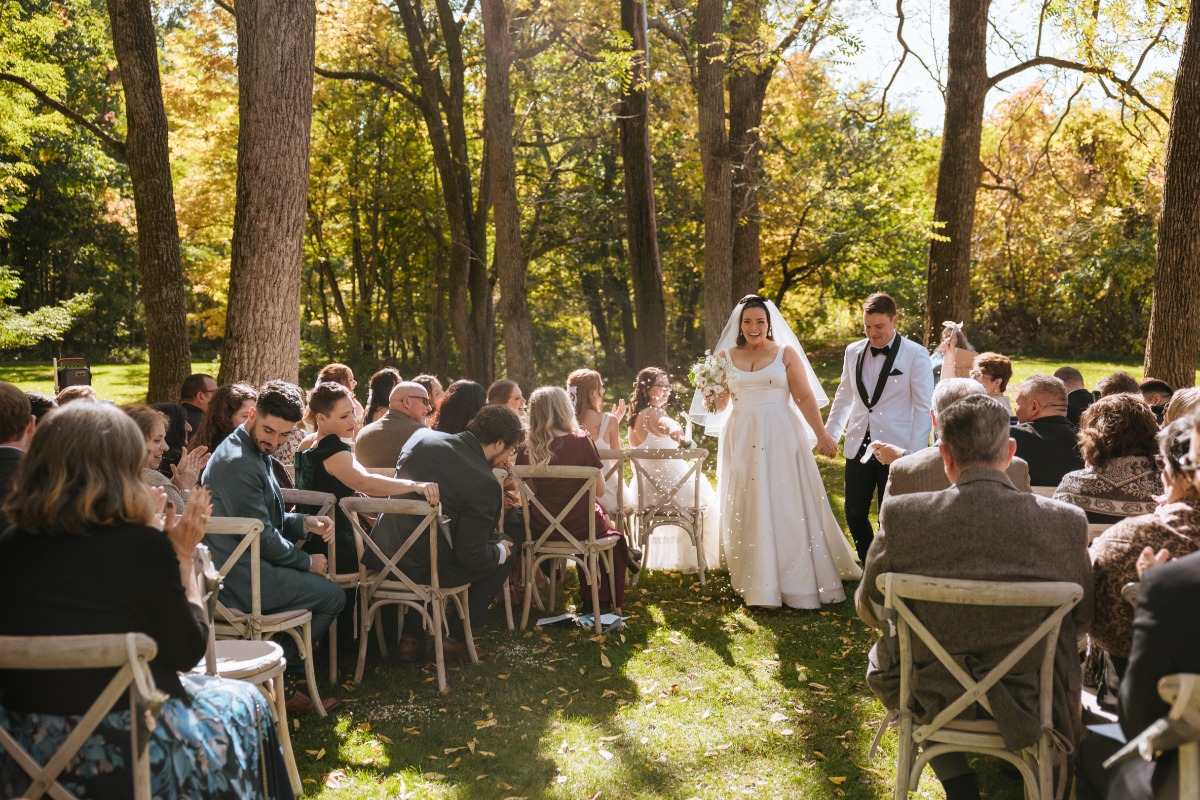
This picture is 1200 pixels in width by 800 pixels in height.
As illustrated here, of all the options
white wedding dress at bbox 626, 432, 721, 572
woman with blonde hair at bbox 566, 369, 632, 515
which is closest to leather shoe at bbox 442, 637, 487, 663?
woman with blonde hair at bbox 566, 369, 632, 515

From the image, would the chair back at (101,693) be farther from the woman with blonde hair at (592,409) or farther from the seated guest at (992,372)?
the seated guest at (992,372)

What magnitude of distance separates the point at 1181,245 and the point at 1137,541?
644 cm

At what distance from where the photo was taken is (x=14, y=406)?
4.08 meters

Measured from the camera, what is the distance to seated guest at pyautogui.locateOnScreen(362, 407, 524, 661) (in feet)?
18.6

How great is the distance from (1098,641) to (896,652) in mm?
697

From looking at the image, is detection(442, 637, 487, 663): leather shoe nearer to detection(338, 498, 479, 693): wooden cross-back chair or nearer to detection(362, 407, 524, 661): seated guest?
detection(362, 407, 524, 661): seated guest

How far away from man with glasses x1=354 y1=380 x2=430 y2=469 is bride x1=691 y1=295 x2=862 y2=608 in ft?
7.87

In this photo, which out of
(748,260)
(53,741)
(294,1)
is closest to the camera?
(53,741)

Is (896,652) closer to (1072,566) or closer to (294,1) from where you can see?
(1072,566)

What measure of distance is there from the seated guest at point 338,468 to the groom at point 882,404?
3319mm

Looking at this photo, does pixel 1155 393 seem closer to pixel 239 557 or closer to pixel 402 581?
pixel 402 581

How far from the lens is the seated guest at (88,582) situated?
281 centimetres

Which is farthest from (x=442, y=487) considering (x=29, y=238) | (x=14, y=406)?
(x=29, y=238)

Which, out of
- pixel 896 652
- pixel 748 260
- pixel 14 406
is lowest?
pixel 896 652
